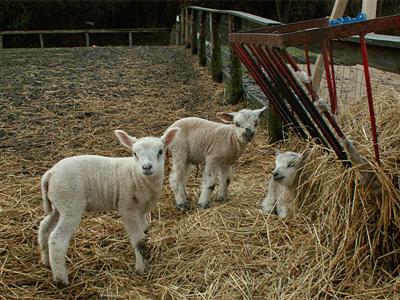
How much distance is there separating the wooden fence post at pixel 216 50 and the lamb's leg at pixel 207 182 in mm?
5379

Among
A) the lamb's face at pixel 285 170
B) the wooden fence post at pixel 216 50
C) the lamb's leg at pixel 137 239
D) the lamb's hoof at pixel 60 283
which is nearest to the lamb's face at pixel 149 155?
the lamb's leg at pixel 137 239

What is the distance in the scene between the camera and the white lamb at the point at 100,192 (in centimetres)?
324

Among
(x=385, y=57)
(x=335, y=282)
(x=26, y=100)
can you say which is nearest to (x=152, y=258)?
(x=335, y=282)

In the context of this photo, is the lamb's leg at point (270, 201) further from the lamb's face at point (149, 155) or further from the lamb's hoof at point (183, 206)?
the lamb's face at point (149, 155)

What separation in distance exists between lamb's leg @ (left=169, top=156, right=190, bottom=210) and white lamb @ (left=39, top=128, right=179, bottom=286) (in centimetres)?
88

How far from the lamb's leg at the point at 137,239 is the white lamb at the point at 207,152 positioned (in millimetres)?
988

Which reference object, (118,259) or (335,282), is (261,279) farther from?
(118,259)

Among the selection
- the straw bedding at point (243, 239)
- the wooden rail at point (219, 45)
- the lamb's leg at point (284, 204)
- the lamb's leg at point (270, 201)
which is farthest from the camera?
the wooden rail at point (219, 45)

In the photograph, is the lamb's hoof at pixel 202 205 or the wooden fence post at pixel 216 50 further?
the wooden fence post at pixel 216 50

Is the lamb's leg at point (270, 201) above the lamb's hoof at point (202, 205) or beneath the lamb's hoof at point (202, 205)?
above

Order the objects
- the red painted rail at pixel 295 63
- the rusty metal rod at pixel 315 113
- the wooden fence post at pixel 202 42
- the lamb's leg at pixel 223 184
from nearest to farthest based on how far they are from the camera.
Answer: the red painted rail at pixel 295 63, the rusty metal rod at pixel 315 113, the lamb's leg at pixel 223 184, the wooden fence post at pixel 202 42

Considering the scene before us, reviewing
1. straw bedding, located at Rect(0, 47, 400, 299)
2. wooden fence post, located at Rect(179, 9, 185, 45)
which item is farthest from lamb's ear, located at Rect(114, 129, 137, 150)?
wooden fence post, located at Rect(179, 9, 185, 45)

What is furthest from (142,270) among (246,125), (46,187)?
(246,125)

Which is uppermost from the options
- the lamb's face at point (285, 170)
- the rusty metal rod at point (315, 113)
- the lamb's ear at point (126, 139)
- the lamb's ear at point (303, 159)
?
the rusty metal rod at point (315, 113)
